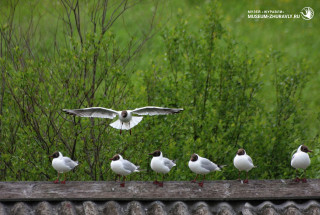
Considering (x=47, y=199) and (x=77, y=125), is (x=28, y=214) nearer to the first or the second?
(x=47, y=199)

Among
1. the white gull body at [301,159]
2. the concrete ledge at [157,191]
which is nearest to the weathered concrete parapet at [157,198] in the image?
the concrete ledge at [157,191]

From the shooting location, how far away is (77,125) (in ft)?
28.3

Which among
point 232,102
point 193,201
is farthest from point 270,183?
point 232,102

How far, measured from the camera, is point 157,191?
5809 millimetres

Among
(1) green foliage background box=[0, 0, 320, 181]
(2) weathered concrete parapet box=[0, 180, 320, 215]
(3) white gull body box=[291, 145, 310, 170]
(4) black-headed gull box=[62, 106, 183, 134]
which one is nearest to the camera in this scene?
(2) weathered concrete parapet box=[0, 180, 320, 215]

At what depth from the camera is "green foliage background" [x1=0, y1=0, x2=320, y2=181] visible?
8.99 meters

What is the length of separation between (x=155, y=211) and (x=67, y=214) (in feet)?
2.87

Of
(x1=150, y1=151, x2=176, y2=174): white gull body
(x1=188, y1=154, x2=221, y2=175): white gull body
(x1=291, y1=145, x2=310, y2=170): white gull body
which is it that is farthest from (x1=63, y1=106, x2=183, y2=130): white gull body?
(x1=291, y1=145, x2=310, y2=170): white gull body

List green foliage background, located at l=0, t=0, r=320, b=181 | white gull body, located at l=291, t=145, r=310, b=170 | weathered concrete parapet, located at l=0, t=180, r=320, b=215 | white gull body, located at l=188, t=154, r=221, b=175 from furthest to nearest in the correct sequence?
green foliage background, located at l=0, t=0, r=320, b=181
white gull body, located at l=188, t=154, r=221, b=175
white gull body, located at l=291, t=145, r=310, b=170
weathered concrete parapet, located at l=0, t=180, r=320, b=215

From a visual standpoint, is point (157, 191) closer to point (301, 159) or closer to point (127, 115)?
point (127, 115)

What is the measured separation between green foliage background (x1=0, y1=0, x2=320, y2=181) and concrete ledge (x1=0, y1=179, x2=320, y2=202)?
2865 millimetres

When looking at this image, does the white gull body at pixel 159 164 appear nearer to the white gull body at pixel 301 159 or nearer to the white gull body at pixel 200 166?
the white gull body at pixel 200 166

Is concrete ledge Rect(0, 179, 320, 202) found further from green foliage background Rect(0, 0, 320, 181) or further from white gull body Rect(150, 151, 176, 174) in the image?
green foliage background Rect(0, 0, 320, 181)

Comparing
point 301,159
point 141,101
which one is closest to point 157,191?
point 301,159
